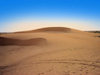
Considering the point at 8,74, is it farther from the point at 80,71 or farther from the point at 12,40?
the point at 12,40

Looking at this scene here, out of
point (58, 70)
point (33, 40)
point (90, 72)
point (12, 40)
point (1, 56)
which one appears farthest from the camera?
point (12, 40)

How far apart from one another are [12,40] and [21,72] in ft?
30.1

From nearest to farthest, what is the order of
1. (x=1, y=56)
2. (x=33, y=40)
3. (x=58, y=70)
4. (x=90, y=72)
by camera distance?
(x=90, y=72) → (x=58, y=70) → (x=1, y=56) → (x=33, y=40)

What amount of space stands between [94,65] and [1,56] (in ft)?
22.7

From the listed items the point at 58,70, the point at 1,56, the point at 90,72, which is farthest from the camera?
the point at 1,56

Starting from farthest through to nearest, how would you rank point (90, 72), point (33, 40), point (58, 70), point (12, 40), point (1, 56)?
1. point (12, 40)
2. point (33, 40)
3. point (1, 56)
4. point (58, 70)
5. point (90, 72)

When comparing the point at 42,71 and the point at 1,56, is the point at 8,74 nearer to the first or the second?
the point at 42,71

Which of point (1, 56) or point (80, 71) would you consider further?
point (1, 56)

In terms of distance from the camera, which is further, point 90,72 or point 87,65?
point 87,65

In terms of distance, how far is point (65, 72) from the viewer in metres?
5.22

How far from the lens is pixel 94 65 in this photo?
18.9 feet

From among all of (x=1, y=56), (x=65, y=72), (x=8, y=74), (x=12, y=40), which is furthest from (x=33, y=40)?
(x=65, y=72)

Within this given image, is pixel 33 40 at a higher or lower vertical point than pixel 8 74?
higher

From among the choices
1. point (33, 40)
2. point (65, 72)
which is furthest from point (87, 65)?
point (33, 40)
